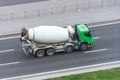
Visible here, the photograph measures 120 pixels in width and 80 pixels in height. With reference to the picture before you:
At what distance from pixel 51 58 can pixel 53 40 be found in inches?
57.6

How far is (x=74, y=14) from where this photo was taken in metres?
41.4

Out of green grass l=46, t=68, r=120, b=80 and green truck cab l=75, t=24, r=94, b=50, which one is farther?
green truck cab l=75, t=24, r=94, b=50

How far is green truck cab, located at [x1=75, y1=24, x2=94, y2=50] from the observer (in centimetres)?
3575

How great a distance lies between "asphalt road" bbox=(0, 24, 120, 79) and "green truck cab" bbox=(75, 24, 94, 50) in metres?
0.54

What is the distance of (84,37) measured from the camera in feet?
117

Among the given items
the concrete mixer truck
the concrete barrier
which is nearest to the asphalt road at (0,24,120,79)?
the concrete mixer truck

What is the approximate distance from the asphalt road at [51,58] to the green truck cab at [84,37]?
538 millimetres

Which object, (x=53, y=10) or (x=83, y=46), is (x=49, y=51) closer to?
(x=83, y=46)

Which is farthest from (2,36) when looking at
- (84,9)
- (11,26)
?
(84,9)

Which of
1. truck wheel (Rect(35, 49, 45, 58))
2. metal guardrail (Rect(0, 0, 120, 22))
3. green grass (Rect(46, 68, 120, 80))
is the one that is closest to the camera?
green grass (Rect(46, 68, 120, 80))

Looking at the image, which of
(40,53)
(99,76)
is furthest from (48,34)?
(99,76)

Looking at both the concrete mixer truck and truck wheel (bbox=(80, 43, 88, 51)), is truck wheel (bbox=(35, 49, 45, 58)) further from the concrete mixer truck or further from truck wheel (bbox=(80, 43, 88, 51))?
truck wheel (bbox=(80, 43, 88, 51))

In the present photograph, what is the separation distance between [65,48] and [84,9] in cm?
788

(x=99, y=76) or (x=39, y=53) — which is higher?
(x=39, y=53)
